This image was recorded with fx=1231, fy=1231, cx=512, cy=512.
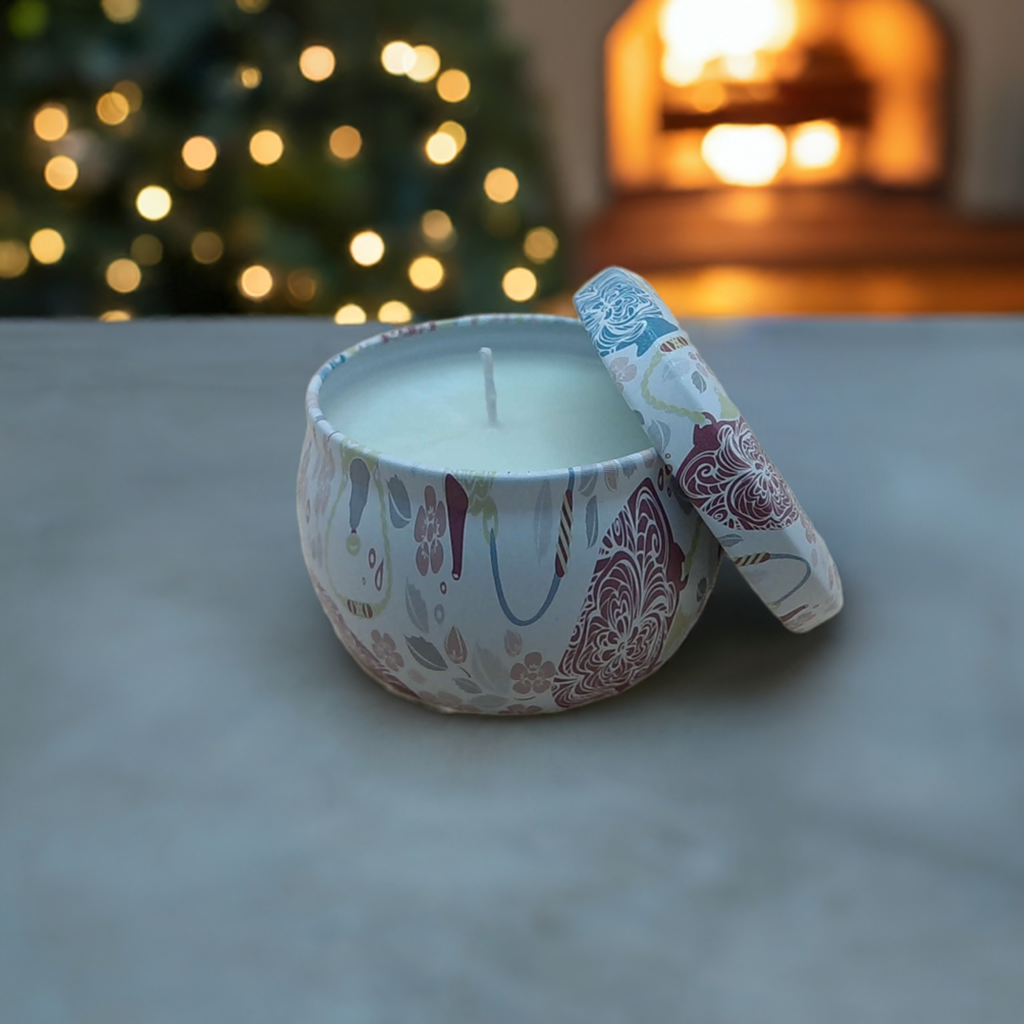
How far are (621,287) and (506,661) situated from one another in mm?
177

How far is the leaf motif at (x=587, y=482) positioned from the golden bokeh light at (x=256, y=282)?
0.92 metres

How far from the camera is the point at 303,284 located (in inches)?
52.9

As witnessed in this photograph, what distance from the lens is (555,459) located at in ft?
1.81

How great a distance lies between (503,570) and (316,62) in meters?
0.99

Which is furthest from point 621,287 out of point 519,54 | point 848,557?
point 519,54

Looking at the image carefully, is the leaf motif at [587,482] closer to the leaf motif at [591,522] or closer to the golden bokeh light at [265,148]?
the leaf motif at [591,522]

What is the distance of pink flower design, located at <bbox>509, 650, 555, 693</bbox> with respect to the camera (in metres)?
0.53

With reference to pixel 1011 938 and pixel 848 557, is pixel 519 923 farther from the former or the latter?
pixel 848 557

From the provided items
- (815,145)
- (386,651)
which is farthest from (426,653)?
(815,145)

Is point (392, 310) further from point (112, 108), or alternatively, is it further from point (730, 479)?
point (730, 479)

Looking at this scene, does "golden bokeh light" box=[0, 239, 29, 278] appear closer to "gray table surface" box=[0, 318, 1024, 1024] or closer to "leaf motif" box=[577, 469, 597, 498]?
"gray table surface" box=[0, 318, 1024, 1024]

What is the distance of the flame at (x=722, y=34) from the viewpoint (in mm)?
2945

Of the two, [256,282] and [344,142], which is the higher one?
[344,142]

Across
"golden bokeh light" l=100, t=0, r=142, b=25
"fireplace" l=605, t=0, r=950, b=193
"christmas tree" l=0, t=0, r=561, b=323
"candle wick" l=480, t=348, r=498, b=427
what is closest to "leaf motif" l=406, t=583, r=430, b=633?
"candle wick" l=480, t=348, r=498, b=427
